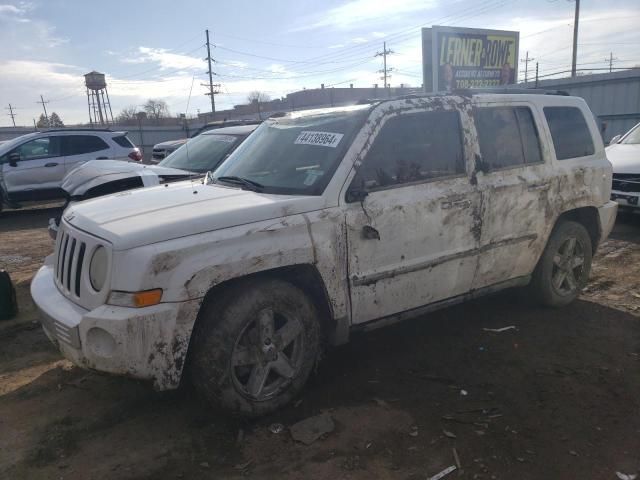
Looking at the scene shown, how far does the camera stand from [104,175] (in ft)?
19.9

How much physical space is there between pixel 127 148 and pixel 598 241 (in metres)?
10.6

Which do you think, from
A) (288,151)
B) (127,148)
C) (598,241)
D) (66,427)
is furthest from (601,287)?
(127,148)

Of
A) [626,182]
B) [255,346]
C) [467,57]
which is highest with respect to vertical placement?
[467,57]

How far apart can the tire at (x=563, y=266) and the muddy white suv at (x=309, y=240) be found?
0.03 metres

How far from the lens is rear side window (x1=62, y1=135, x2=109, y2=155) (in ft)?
39.1

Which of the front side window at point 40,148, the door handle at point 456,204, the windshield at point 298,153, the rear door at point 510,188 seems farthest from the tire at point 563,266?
the front side window at point 40,148

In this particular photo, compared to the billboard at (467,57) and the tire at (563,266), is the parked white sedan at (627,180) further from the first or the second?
the billboard at (467,57)

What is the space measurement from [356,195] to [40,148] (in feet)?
35.3

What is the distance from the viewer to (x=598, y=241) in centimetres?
515

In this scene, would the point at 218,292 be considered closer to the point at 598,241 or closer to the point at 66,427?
the point at 66,427

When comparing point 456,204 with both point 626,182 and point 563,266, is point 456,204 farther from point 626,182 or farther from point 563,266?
point 626,182

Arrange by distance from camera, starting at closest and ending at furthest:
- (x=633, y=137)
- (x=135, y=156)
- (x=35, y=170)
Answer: (x=633, y=137) < (x=35, y=170) < (x=135, y=156)

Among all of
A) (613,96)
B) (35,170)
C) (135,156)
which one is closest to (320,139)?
(135,156)

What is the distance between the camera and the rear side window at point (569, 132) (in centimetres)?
465
